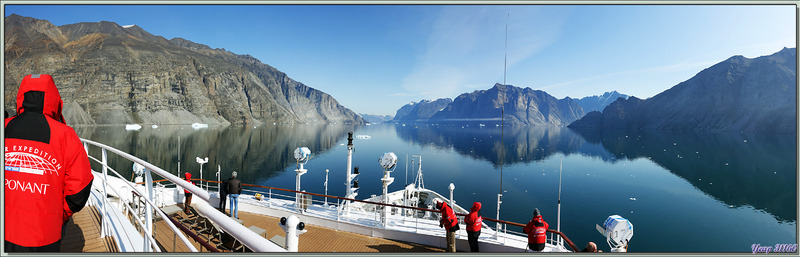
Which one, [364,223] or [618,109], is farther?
[618,109]

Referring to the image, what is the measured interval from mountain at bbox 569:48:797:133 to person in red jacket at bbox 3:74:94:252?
18774 centimetres

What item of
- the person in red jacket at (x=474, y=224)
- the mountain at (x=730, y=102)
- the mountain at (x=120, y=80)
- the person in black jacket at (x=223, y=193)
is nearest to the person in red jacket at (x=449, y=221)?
the person in red jacket at (x=474, y=224)

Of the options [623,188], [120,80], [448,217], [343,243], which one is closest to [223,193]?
[343,243]

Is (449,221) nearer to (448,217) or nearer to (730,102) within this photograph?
(448,217)

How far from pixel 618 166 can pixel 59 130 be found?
62.5m

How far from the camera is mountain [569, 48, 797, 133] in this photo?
124062 mm

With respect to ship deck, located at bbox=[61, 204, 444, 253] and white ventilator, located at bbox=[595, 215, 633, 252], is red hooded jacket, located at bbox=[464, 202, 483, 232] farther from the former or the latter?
white ventilator, located at bbox=[595, 215, 633, 252]

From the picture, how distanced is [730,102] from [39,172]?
21738 cm

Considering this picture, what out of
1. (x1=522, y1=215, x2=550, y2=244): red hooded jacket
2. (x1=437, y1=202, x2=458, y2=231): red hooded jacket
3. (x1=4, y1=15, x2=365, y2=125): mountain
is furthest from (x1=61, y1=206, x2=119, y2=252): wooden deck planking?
(x1=4, y1=15, x2=365, y2=125): mountain

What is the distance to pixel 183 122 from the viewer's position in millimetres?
148625

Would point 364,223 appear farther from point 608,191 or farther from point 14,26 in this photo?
point 14,26

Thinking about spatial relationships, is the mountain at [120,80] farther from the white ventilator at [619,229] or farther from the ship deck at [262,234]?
the white ventilator at [619,229]

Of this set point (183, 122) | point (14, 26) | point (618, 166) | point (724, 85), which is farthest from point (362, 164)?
point (14, 26)

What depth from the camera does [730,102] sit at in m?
144
